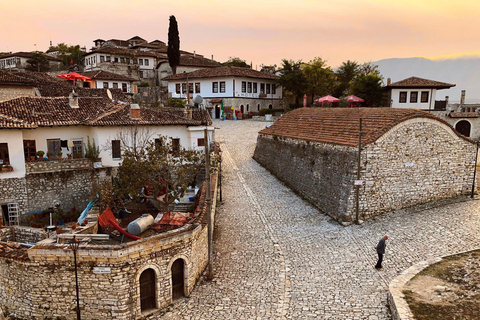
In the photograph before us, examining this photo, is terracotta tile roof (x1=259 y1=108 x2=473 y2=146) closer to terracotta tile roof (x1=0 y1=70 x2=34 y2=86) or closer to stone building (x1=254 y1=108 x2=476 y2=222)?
stone building (x1=254 y1=108 x2=476 y2=222)

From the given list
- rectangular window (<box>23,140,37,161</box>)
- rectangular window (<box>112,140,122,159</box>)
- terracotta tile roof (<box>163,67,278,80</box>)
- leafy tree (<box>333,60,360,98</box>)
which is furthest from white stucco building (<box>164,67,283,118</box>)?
rectangular window (<box>23,140,37,161</box>)

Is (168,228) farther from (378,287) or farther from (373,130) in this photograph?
(373,130)

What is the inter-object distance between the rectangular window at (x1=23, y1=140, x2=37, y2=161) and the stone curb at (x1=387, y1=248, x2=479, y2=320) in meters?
19.5

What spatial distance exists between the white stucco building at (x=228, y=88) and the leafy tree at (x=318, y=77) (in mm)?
5837

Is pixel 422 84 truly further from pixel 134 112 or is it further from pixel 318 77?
pixel 134 112

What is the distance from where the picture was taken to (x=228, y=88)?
45.2 meters

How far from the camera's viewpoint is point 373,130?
17156mm

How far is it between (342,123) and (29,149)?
18486 mm

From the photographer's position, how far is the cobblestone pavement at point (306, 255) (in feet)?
35.1

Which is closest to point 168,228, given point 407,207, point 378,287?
point 378,287

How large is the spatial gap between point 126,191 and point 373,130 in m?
12.8

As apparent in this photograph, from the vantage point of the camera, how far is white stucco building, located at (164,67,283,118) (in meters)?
45.2

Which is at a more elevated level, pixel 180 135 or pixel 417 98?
pixel 417 98

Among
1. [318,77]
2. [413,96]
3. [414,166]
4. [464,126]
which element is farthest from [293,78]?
[414,166]
